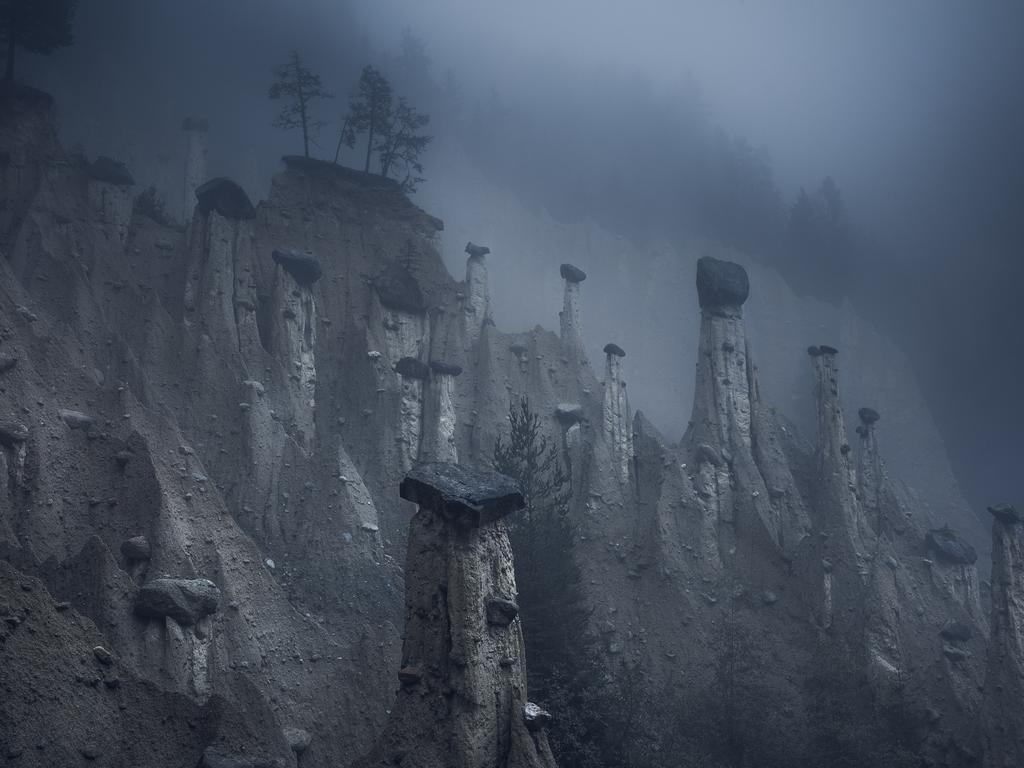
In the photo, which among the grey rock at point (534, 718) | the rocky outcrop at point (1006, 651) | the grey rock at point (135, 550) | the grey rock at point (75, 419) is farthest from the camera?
the rocky outcrop at point (1006, 651)

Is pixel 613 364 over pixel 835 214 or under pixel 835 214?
under

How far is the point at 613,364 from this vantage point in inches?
1374

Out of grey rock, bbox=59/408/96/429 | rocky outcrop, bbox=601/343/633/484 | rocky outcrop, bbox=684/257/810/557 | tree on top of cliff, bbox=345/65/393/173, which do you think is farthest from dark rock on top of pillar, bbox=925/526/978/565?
grey rock, bbox=59/408/96/429

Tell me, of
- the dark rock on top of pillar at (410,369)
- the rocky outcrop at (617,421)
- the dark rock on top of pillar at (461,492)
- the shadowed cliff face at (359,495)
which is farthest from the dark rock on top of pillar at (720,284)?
the dark rock on top of pillar at (461,492)

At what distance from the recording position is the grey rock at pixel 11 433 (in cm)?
1788

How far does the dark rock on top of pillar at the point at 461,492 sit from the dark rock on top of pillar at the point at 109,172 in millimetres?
23859

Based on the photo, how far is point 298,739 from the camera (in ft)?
57.8

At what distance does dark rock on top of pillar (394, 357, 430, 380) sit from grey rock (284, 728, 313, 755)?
14.7m

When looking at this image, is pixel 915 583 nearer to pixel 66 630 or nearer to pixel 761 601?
pixel 761 601

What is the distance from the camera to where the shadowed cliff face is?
15.6 m

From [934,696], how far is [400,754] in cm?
1997

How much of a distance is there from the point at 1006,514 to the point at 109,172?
34652 mm

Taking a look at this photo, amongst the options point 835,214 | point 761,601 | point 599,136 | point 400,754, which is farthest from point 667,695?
point 599,136

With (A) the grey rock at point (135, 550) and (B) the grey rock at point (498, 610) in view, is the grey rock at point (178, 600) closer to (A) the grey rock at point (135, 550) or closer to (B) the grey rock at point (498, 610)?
(A) the grey rock at point (135, 550)
